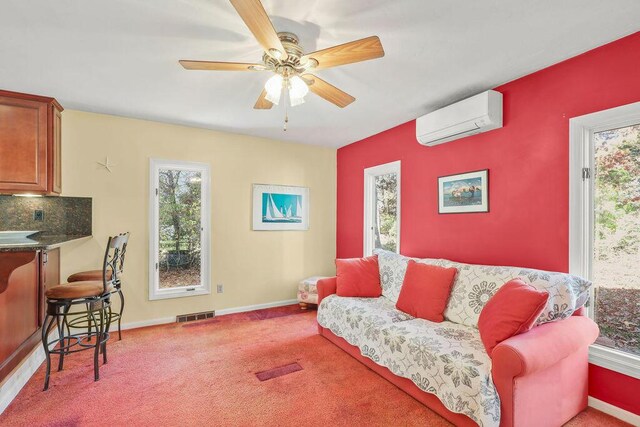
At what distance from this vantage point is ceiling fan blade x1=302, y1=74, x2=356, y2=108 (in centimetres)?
208

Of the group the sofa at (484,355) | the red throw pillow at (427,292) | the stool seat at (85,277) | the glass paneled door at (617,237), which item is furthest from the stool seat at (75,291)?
the glass paneled door at (617,237)

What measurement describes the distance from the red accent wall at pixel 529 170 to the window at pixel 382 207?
0.37 m

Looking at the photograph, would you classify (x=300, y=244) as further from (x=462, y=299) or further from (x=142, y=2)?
(x=142, y=2)

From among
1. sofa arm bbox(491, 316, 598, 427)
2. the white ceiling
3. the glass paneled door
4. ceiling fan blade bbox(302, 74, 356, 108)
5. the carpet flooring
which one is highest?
the white ceiling

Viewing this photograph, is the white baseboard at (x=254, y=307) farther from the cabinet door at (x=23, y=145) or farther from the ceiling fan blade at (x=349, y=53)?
the ceiling fan blade at (x=349, y=53)

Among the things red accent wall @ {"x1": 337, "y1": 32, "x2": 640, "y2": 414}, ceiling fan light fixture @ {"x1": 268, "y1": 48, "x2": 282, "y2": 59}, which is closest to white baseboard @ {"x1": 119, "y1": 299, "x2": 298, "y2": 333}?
red accent wall @ {"x1": 337, "y1": 32, "x2": 640, "y2": 414}

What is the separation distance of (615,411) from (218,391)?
2.69 meters

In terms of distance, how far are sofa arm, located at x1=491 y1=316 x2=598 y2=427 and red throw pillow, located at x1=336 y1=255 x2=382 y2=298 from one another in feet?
5.25

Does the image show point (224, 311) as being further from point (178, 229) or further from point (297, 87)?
point (297, 87)

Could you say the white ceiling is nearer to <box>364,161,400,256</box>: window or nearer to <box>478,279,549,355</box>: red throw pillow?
<box>364,161,400,256</box>: window

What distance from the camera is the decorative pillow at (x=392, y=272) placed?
309 cm

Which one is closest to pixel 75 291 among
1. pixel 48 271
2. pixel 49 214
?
pixel 48 271

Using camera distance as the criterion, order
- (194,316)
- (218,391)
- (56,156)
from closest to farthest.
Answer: (218,391) → (56,156) → (194,316)

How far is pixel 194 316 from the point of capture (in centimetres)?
387
